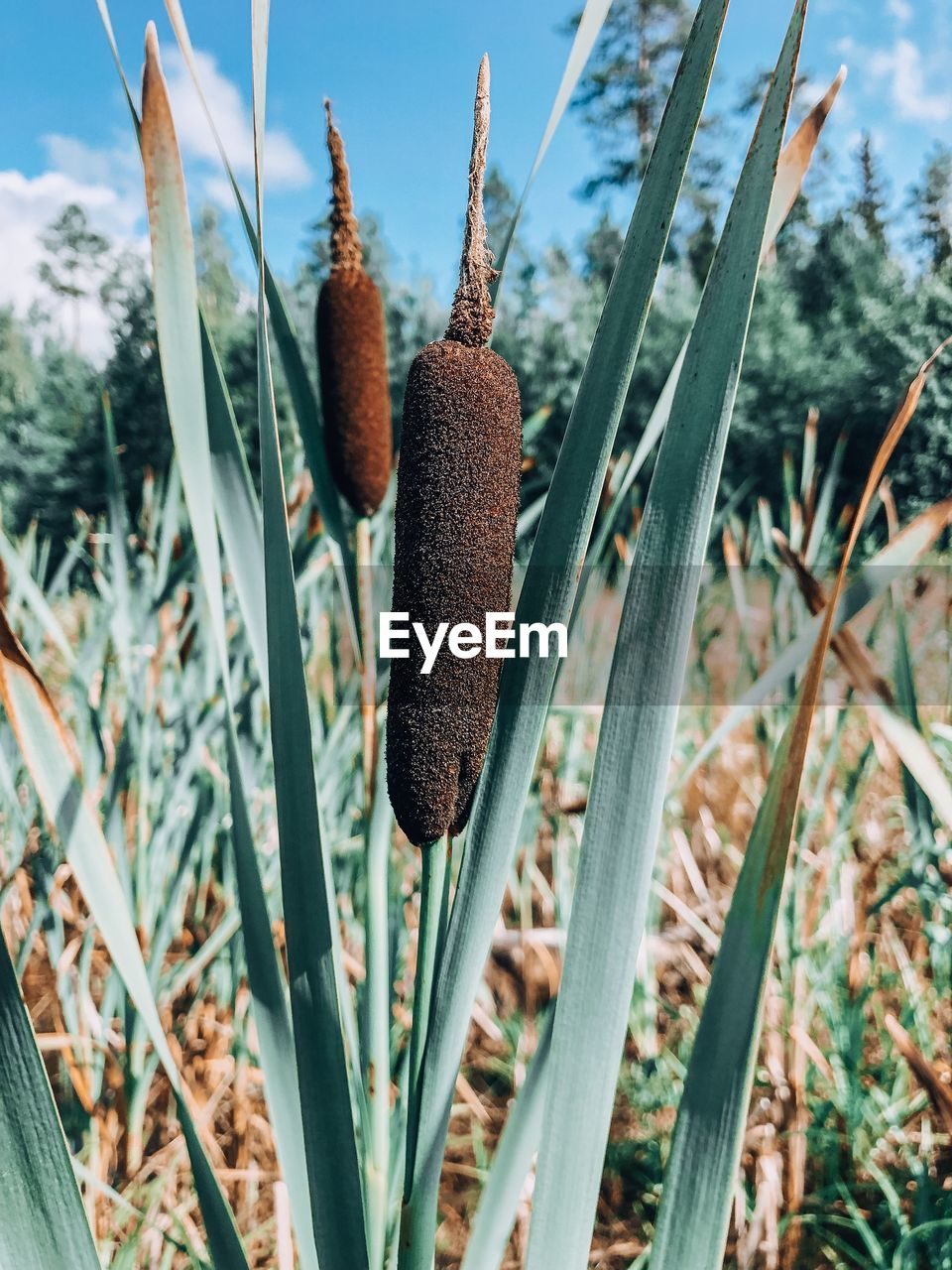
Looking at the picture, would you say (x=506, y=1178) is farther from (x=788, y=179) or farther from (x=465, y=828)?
(x=788, y=179)

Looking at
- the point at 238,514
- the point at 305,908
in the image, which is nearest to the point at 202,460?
the point at 238,514

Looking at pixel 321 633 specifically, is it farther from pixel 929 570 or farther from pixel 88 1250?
pixel 88 1250

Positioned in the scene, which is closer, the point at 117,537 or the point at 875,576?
the point at 875,576

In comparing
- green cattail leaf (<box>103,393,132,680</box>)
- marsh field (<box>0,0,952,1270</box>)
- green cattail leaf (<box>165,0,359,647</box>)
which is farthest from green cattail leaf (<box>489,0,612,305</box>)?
green cattail leaf (<box>103,393,132,680</box>)

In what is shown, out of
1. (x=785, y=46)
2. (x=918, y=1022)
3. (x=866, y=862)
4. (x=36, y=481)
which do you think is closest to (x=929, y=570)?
(x=866, y=862)

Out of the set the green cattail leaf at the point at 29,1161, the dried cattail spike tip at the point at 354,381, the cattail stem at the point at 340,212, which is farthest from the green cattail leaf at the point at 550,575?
the dried cattail spike tip at the point at 354,381

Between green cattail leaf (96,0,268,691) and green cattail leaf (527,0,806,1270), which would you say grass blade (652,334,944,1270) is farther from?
green cattail leaf (96,0,268,691)
